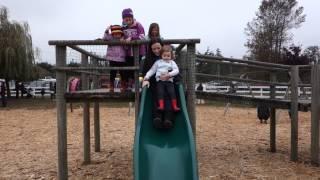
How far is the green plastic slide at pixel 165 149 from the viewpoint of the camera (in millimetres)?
5918

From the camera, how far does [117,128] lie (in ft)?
52.8

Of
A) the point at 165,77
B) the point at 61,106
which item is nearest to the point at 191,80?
the point at 165,77

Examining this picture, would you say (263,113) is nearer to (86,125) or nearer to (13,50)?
(86,125)

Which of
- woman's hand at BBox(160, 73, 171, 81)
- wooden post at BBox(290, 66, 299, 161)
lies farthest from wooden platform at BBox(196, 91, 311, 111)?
woman's hand at BBox(160, 73, 171, 81)

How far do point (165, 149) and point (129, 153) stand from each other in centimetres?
467

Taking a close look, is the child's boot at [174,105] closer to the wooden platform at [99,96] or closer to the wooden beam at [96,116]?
the wooden platform at [99,96]

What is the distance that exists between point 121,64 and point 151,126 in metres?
1.44

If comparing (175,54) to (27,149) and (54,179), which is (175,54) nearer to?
(54,179)

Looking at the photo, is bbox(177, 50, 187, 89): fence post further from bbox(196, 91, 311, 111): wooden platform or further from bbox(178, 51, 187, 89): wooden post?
bbox(196, 91, 311, 111): wooden platform

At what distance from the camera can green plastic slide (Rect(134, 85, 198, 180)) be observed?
592 centimetres

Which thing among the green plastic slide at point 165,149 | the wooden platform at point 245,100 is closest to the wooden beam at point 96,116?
the wooden platform at point 245,100

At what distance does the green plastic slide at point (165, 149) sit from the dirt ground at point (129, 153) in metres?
1.81

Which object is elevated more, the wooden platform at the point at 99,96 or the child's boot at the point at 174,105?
the wooden platform at the point at 99,96

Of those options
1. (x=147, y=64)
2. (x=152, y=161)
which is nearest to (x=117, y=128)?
(x=147, y=64)
